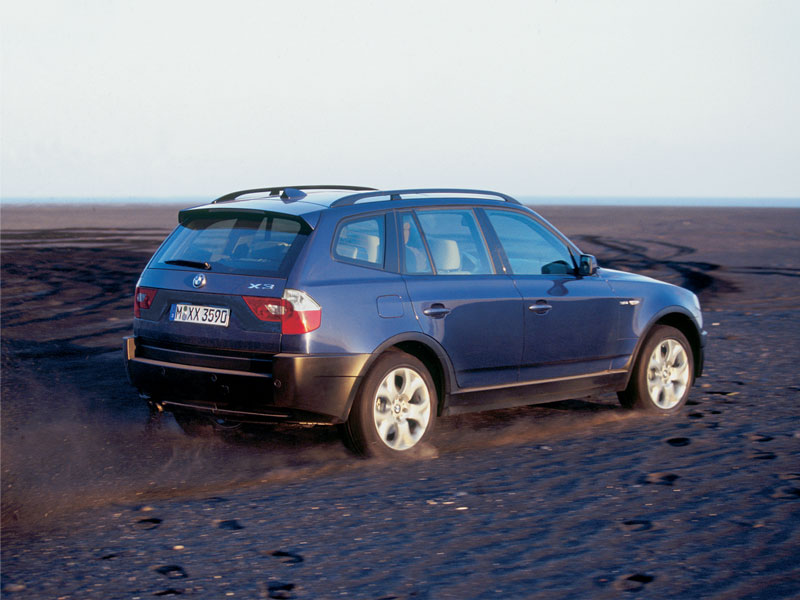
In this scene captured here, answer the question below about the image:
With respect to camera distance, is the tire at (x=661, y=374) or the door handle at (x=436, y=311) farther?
the tire at (x=661, y=374)

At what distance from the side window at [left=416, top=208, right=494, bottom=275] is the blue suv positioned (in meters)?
0.01

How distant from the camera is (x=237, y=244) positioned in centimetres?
663

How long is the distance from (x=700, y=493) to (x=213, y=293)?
3.08 meters

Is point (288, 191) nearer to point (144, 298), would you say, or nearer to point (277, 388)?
point (144, 298)

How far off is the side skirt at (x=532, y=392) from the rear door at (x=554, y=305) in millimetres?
59

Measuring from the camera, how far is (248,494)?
5.71 meters

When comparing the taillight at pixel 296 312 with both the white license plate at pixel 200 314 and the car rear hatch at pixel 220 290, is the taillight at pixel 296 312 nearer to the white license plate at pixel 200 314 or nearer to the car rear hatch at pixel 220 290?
the car rear hatch at pixel 220 290

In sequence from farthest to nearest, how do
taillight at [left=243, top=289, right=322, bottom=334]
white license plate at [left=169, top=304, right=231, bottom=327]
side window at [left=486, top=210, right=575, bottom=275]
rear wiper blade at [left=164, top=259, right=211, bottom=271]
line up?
side window at [left=486, top=210, right=575, bottom=275], rear wiper blade at [left=164, top=259, right=211, bottom=271], white license plate at [left=169, top=304, right=231, bottom=327], taillight at [left=243, top=289, right=322, bottom=334]

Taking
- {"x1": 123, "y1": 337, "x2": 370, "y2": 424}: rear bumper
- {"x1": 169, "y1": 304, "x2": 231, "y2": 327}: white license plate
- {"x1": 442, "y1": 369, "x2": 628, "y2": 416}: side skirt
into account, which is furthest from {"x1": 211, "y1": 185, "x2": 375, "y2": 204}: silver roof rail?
{"x1": 442, "y1": 369, "x2": 628, "y2": 416}: side skirt

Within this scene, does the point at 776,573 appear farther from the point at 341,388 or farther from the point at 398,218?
the point at 398,218

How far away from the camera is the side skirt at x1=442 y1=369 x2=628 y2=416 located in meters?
6.94

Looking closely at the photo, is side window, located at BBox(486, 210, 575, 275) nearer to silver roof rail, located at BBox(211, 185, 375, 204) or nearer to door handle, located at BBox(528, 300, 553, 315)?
door handle, located at BBox(528, 300, 553, 315)

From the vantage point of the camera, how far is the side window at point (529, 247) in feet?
24.3

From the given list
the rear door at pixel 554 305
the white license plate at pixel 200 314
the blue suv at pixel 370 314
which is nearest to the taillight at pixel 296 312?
the blue suv at pixel 370 314
